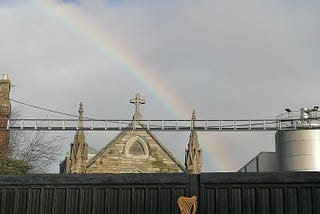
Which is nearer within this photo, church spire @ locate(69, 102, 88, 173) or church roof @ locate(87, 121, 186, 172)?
church spire @ locate(69, 102, 88, 173)

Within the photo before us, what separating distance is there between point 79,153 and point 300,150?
19.7 metres

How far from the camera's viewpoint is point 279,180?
8469 mm

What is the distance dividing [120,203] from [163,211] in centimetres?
82

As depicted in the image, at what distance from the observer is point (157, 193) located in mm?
8609

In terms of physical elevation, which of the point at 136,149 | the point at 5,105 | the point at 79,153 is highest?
the point at 5,105

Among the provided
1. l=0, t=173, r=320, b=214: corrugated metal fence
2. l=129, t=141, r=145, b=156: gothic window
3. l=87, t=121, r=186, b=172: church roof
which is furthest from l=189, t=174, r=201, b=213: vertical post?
l=129, t=141, r=145, b=156: gothic window

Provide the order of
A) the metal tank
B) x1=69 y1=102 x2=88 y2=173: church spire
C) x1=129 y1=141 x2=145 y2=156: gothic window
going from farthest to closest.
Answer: x1=129 y1=141 x2=145 y2=156: gothic window < x1=69 y1=102 x2=88 y2=173: church spire < the metal tank

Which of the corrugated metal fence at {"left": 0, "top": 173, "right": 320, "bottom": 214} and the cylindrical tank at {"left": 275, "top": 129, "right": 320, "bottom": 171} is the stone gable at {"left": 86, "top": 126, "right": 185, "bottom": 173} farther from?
the corrugated metal fence at {"left": 0, "top": 173, "right": 320, "bottom": 214}

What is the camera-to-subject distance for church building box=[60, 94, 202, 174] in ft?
139

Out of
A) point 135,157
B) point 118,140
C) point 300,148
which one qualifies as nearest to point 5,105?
point 118,140

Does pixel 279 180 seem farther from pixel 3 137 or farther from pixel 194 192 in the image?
pixel 3 137

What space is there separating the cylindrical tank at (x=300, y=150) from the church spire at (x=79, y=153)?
17.7 m

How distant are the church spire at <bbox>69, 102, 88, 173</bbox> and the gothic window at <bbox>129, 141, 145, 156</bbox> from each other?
436 cm

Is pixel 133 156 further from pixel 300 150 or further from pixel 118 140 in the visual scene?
pixel 300 150
